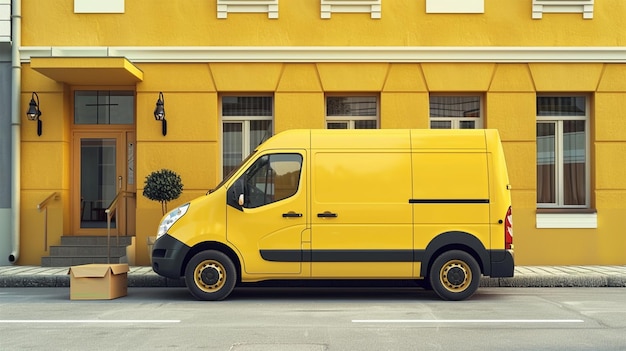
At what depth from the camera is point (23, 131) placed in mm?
14336

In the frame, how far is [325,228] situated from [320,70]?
503 cm

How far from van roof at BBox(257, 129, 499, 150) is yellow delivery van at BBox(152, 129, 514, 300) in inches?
2.0

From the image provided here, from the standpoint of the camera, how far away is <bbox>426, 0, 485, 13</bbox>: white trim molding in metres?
14.4

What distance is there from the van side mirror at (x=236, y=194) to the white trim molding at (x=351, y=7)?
548 centimetres

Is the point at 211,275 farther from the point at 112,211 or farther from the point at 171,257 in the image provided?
the point at 112,211

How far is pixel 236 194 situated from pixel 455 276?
136 inches

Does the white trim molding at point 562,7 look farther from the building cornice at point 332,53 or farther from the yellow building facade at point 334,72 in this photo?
the building cornice at point 332,53

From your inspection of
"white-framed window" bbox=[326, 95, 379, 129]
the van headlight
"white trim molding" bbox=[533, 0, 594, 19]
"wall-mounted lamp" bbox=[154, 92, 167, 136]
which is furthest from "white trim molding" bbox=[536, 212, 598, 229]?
"wall-mounted lamp" bbox=[154, 92, 167, 136]

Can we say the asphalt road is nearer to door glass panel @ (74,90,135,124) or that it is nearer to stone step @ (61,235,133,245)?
stone step @ (61,235,133,245)

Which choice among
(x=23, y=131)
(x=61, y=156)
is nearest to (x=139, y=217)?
(x=61, y=156)

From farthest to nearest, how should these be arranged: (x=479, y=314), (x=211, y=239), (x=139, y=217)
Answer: (x=139, y=217), (x=211, y=239), (x=479, y=314)

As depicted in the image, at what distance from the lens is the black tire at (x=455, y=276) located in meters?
10.3

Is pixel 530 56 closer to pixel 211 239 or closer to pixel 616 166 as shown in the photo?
pixel 616 166

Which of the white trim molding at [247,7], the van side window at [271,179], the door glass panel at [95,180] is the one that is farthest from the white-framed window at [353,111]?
the door glass panel at [95,180]
